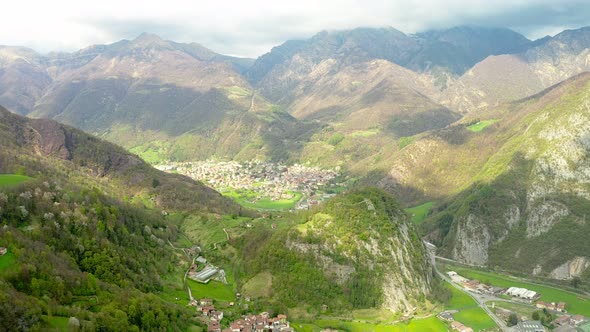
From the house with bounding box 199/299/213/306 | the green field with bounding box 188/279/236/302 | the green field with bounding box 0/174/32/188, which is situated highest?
the green field with bounding box 0/174/32/188

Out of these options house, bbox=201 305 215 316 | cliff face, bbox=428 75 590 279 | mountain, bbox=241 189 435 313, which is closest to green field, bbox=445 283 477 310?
mountain, bbox=241 189 435 313

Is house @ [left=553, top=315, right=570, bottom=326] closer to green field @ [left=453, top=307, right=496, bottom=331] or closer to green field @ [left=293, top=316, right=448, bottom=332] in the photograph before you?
green field @ [left=453, top=307, right=496, bottom=331]

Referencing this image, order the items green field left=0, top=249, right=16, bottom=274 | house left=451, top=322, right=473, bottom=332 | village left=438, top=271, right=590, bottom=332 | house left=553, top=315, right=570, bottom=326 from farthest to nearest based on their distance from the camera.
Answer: house left=553, top=315, right=570, bottom=326 → village left=438, top=271, right=590, bottom=332 → house left=451, top=322, right=473, bottom=332 → green field left=0, top=249, right=16, bottom=274

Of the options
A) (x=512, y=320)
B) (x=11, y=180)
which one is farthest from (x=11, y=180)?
(x=512, y=320)

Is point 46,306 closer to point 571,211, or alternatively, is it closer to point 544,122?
point 571,211

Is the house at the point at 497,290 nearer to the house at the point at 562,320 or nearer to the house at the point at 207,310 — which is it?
the house at the point at 562,320

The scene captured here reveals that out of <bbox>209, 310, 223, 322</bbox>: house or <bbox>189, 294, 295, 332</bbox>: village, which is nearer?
<bbox>189, 294, 295, 332</bbox>: village

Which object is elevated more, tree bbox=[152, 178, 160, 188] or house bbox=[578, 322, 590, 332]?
tree bbox=[152, 178, 160, 188]

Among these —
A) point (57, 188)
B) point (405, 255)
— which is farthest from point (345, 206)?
point (57, 188)
